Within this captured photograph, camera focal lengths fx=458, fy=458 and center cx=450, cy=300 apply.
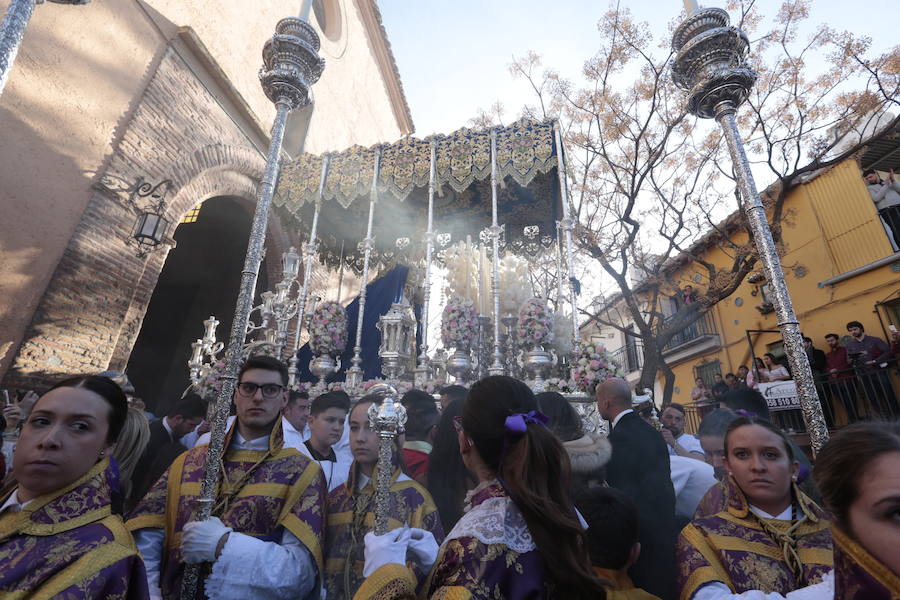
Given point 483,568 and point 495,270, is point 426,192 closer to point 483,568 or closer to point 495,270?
point 495,270

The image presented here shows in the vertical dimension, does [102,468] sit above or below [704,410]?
below

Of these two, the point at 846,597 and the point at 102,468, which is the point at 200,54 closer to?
the point at 102,468

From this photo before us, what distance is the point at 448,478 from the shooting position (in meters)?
2.70

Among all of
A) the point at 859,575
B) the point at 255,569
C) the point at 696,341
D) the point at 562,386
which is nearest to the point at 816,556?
the point at 859,575

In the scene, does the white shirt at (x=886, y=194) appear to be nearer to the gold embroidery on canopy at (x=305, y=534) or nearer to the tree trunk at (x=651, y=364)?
the tree trunk at (x=651, y=364)

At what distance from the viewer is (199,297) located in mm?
12234

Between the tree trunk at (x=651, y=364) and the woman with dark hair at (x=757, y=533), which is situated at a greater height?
the tree trunk at (x=651, y=364)

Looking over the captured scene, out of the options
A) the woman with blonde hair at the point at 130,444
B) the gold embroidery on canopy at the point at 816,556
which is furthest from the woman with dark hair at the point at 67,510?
the gold embroidery on canopy at the point at 816,556

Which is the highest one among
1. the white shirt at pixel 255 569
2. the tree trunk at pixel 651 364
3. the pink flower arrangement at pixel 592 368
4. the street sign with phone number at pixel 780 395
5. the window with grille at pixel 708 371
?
the window with grille at pixel 708 371

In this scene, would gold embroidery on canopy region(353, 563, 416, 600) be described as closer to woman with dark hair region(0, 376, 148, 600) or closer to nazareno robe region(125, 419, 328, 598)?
nazareno robe region(125, 419, 328, 598)

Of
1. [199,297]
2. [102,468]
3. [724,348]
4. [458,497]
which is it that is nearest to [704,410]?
[724,348]

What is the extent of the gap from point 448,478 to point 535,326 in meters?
3.24

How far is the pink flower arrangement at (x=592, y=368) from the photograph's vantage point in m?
4.83

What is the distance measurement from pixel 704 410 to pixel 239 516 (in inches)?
470
